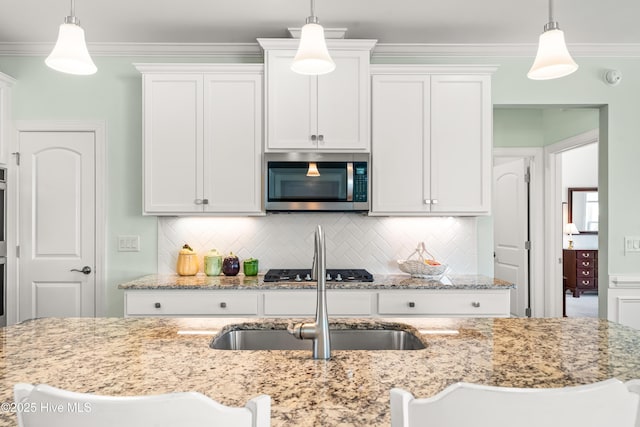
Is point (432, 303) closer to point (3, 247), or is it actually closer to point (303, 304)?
point (303, 304)

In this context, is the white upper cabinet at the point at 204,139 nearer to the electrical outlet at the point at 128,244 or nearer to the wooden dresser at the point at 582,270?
the electrical outlet at the point at 128,244

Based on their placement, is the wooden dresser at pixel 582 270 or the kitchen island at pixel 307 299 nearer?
the kitchen island at pixel 307 299

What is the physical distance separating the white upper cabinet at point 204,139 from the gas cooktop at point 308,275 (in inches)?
19.7

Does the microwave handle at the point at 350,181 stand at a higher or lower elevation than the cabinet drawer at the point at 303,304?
higher

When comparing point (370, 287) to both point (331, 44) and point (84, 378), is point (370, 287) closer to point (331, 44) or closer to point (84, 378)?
point (331, 44)

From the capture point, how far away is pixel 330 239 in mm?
3348

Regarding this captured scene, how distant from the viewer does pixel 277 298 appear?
2.79m

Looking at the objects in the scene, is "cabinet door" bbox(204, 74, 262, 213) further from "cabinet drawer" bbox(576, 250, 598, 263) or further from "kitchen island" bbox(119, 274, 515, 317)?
"cabinet drawer" bbox(576, 250, 598, 263)

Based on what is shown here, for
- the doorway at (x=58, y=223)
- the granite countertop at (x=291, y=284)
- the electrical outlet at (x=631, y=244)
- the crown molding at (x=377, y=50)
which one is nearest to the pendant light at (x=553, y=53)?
the granite countertop at (x=291, y=284)

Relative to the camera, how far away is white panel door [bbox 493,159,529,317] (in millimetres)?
4652

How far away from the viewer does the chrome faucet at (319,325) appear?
1186mm

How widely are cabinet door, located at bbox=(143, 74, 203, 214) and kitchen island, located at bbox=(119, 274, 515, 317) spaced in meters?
0.62

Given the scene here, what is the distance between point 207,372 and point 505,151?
4.44m

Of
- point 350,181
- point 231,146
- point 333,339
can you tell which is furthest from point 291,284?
point 333,339
